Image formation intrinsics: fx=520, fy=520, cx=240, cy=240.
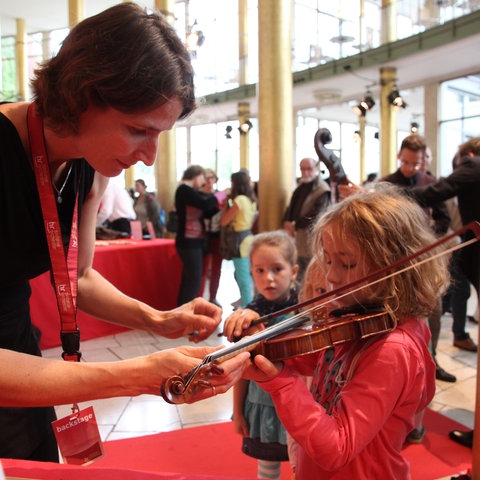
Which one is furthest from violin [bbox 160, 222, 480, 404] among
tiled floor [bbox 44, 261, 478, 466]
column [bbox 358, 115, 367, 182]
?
column [bbox 358, 115, 367, 182]

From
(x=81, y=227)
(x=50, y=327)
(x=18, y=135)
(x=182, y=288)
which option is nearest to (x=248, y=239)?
(x=182, y=288)

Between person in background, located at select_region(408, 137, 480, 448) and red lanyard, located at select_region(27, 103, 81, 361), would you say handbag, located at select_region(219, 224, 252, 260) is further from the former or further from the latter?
red lanyard, located at select_region(27, 103, 81, 361)

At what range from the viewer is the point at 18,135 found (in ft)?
3.82

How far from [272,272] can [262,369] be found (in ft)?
4.31

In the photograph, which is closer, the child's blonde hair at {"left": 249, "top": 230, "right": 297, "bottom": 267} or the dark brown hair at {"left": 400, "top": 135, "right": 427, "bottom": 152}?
the child's blonde hair at {"left": 249, "top": 230, "right": 297, "bottom": 267}

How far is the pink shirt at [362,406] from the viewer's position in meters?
1.08

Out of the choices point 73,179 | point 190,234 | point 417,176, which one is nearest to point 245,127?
point 190,234

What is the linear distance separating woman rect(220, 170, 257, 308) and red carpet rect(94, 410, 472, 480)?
2404mm

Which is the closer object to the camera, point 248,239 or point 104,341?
point 104,341

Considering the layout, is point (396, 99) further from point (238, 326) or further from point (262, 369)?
point (262, 369)

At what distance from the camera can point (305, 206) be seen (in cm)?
462

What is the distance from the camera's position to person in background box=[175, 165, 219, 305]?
498 cm

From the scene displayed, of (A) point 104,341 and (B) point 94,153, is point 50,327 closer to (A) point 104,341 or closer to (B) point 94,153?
(A) point 104,341

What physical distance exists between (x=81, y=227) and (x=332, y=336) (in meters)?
0.77
